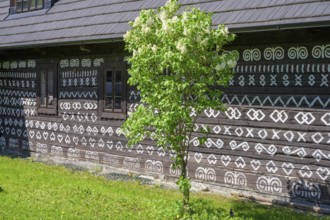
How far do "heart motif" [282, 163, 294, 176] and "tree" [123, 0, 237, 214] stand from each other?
6.51ft

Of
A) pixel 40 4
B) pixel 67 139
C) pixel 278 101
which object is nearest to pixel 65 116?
pixel 67 139

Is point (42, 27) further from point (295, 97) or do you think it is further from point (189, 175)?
point (295, 97)

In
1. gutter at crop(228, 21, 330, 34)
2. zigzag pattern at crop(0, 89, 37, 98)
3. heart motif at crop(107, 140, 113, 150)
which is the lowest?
heart motif at crop(107, 140, 113, 150)

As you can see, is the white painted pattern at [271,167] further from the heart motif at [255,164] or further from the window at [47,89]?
the window at [47,89]

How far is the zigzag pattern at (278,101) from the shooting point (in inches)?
313

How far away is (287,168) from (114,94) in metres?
4.57

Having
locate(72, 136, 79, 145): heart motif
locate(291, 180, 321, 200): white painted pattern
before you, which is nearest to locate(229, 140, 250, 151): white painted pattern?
locate(291, 180, 321, 200): white painted pattern

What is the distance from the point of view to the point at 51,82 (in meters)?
13.5

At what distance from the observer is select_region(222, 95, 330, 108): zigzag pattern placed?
7961 millimetres

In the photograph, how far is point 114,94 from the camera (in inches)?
456

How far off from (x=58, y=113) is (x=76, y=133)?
888 millimetres

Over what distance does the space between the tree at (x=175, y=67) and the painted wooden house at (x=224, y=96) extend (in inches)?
67.3

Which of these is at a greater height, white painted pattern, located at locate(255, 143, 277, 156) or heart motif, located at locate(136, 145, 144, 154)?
white painted pattern, located at locate(255, 143, 277, 156)

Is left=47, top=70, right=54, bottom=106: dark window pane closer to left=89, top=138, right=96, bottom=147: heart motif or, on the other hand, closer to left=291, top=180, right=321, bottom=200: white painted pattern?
left=89, top=138, right=96, bottom=147: heart motif
